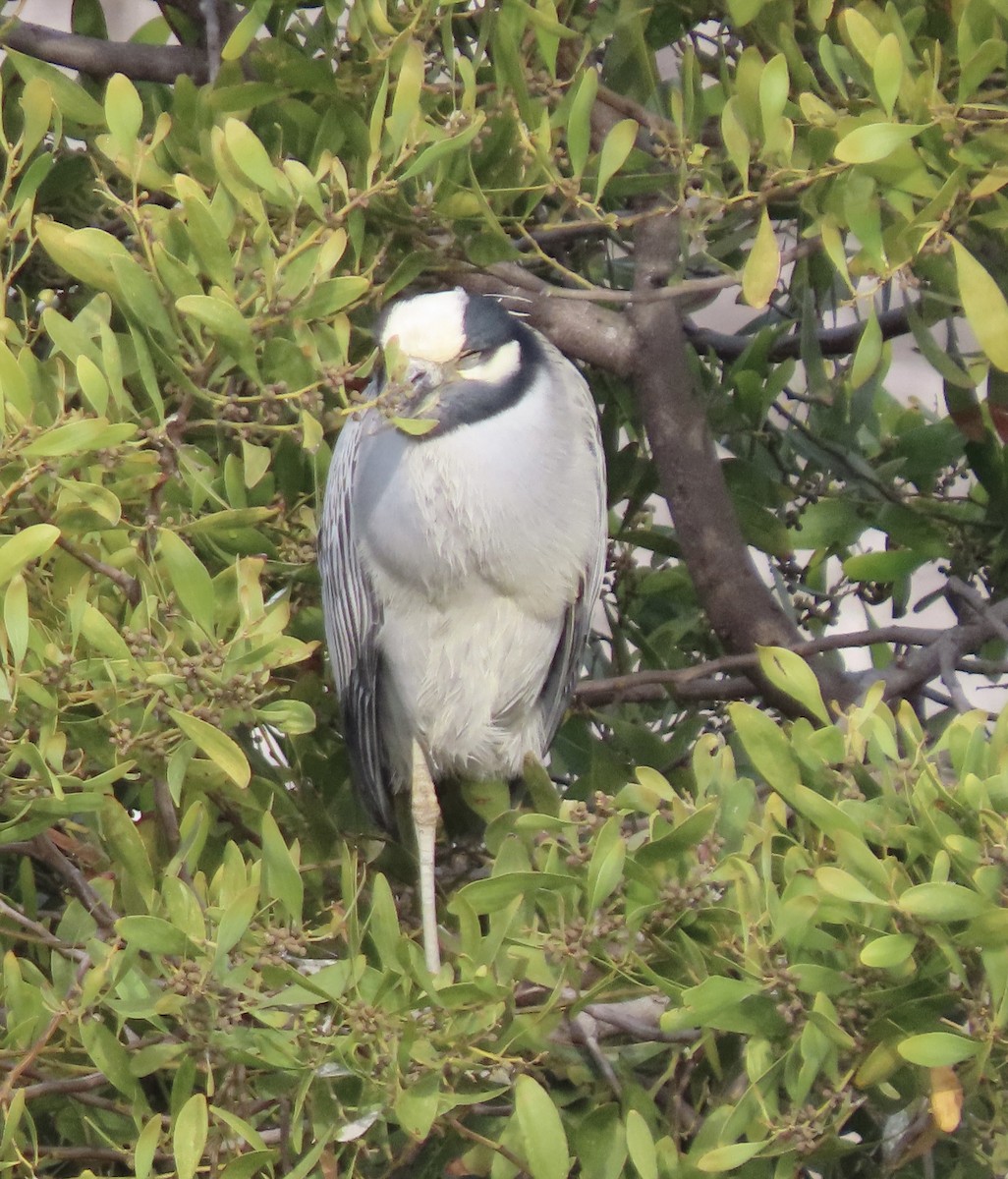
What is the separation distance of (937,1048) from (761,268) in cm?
52

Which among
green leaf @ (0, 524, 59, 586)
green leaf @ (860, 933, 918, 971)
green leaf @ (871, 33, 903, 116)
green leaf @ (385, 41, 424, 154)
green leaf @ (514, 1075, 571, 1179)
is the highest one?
green leaf @ (871, 33, 903, 116)

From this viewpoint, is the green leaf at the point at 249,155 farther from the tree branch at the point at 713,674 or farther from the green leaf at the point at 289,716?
the tree branch at the point at 713,674

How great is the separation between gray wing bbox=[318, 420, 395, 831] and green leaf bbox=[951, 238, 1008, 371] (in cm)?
63

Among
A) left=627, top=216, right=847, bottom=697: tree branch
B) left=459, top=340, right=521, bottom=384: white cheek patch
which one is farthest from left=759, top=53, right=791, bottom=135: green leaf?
left=459, top=340, right=521, bottom=384: white cheek patch

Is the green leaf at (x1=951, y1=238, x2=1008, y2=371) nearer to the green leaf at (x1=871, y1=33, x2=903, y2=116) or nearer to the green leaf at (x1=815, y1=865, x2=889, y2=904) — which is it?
the green leaf at (x1=871, y1=33, x2=903, y2=116)

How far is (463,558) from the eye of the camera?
4.89ft

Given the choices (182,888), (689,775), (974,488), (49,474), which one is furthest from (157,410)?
(974,488)

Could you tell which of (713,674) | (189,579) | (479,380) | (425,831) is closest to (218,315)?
(189,579)

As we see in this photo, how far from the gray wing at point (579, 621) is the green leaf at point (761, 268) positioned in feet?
1.56

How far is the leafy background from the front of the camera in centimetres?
88

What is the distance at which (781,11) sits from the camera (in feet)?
3.71

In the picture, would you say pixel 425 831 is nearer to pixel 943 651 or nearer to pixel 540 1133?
pixel 943 651

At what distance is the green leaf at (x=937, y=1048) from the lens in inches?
31.8

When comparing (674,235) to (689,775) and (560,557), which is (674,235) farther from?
(689,775)
